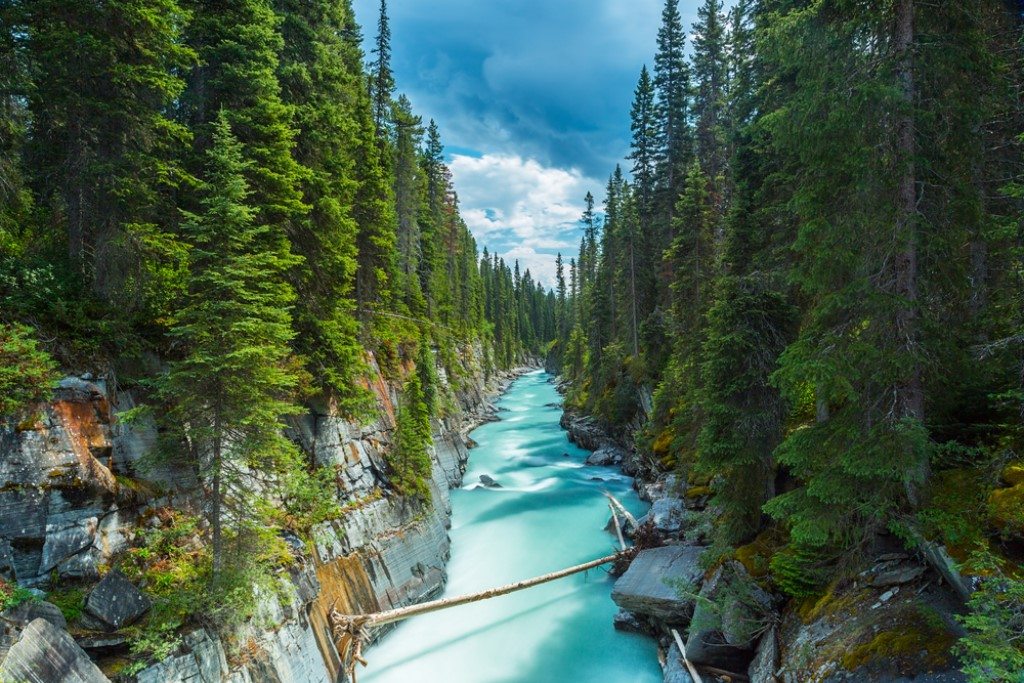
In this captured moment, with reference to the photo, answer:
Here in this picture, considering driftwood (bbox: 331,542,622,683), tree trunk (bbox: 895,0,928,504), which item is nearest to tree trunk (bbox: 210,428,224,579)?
driftwood (bbox: 331,542,622,683)

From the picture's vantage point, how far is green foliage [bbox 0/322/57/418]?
7.38 m

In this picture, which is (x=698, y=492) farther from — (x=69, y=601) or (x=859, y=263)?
(x=69, y=601)

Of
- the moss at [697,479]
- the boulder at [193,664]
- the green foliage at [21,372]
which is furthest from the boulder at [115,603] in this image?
the moss at [697,479]

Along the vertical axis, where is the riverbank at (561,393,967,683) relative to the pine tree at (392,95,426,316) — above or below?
below

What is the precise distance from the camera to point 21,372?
296 inches

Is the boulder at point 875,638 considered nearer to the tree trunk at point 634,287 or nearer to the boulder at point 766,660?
the boulder at point 766,660

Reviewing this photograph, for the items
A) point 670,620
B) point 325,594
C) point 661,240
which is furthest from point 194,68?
point 661,240

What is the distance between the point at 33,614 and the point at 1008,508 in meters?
13.3

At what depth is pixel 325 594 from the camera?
37.2 ft

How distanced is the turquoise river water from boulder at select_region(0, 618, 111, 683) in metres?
7.22

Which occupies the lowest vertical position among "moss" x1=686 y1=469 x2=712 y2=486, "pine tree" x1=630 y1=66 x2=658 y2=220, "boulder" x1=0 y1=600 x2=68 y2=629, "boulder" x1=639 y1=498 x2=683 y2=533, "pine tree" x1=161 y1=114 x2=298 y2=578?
"boulder" x1=639 y1=498 x2=683 y2=533

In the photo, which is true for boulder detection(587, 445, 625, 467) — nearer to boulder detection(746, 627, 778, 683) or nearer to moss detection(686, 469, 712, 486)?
moss detection(686, 469, 712, 486)

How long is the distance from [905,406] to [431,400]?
20.8 metres

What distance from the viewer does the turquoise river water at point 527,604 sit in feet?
41.2
